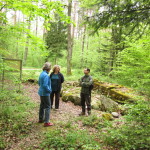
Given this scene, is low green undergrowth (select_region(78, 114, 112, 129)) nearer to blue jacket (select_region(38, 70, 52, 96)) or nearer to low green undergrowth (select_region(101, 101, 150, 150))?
low green undergrowth (select_region(101, 101, 150, 150))

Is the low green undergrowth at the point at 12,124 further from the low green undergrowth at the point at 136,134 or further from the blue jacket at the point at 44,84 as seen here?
the low green undergrowth at the point at 136,134

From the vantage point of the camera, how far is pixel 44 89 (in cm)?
431

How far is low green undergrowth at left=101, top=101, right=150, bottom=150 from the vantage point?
308 cm

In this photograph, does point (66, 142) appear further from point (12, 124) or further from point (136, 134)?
point (12, 124)

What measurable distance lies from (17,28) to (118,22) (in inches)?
Result: 158

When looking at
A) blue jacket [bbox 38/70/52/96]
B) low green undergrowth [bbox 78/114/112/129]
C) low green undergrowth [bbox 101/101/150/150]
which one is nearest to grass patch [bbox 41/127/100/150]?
low green undergrowth [bbox 101/101/150/150]

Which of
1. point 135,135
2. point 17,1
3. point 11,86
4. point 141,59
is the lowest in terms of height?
point 135,135

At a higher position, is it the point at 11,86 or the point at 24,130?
the point at 11,86

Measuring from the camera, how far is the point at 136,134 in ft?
11.1

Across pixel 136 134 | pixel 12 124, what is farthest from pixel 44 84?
pixel 136 134

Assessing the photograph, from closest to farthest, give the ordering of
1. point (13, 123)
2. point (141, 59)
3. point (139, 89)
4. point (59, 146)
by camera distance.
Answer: point (59, 146) < point (13, 123) < point (139, 89) < point (141, 59)

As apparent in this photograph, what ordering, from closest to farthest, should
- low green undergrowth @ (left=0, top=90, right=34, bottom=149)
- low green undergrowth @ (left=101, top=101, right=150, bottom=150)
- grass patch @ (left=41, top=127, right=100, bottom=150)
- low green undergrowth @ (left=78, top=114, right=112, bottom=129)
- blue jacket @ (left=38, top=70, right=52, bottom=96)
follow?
low green undergrowth @ (left=101, top=101, right=150, bottom=150)
grass patch @ (left=41, top=127, right=100, bottom=150)
low green undergrowth @ (left=0, top=90, right=34, bottom=149)
blue jacket @ (left=38, top=70, right=52, bottom=96)
low green undergrowth @ (left=78, top=114, right=112, bottom=129)

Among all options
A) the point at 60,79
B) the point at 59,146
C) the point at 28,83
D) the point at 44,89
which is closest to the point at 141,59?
the point at 60,79

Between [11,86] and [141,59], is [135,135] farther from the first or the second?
[141,59]
